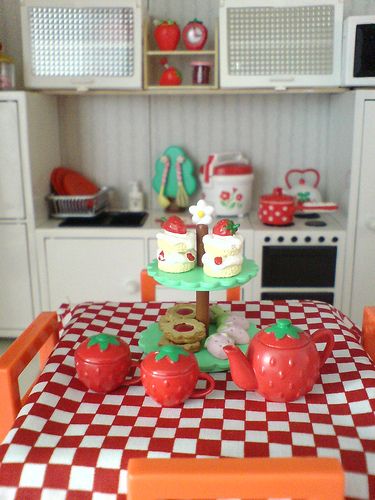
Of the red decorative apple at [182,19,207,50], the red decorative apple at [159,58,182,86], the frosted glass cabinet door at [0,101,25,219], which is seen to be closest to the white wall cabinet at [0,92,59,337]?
the frosted glass cabinet door at [0,101,25,219]

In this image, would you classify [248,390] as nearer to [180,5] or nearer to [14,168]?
[14,168]

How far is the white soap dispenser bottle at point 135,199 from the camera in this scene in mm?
3055

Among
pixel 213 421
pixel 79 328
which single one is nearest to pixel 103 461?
pixel 213 421

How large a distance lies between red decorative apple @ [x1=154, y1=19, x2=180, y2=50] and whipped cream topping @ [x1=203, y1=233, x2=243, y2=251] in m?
1.81

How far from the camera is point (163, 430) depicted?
99cm

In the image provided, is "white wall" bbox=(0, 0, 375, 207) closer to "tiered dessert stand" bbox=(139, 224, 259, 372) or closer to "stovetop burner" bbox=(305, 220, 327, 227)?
"stovetop burner" bbox=(305, 220, 327, 227)

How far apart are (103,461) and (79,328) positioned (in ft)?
1.75

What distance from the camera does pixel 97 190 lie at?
306 centimetres

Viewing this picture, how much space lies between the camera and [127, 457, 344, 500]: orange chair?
712mm

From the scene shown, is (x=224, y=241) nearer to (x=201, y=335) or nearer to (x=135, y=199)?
(x=201, y=335)

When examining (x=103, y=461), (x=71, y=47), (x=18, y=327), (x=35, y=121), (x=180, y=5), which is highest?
(x=180, y=5)

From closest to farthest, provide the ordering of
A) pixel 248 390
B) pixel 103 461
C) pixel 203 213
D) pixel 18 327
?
1. pixel 103 461
2. pixel 248 390
3. pixel 203 213
4. pixel 18 327

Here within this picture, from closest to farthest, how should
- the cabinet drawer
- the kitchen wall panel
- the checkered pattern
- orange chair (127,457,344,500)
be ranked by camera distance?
orange chair (127,457,344,500) < the checkered pattern < the cabinet drawer < the kitchen wall panel

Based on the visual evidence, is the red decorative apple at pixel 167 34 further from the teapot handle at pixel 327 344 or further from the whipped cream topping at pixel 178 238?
the teapot handle at pixel 327 344
